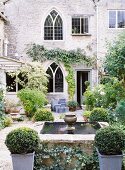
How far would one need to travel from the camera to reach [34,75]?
2662 centimetres

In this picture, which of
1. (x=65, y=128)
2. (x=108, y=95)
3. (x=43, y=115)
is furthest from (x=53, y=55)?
(x=65, y=128)

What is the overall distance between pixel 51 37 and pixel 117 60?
13.7 m

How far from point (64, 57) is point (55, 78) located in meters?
1.85

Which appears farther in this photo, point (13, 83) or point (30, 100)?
point (13, 83)

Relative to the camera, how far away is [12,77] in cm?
2922

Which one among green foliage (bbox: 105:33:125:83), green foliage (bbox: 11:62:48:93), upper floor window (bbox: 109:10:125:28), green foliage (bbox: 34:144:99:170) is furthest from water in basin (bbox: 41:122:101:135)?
upper floor window (bbox: 109:10:125:28)

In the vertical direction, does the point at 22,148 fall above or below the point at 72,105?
below

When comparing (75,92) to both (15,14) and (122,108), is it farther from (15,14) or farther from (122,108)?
(122,108)

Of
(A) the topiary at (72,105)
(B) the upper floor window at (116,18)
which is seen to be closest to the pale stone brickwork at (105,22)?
(B) the upper floor window at (116,18)

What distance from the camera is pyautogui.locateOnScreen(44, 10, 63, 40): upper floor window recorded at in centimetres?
3005

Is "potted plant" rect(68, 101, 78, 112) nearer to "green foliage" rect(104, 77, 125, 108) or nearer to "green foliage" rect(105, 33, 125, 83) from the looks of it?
"green foliage" rect(104, 77, 125, 108)

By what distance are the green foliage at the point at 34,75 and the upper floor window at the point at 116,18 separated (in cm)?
689

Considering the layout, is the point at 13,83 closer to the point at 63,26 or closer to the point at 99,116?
the point at 63,26

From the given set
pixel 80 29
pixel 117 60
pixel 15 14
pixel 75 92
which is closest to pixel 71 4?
pixel 80 29
